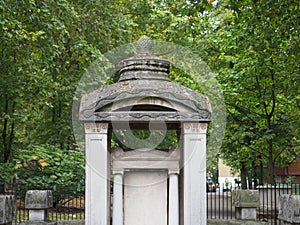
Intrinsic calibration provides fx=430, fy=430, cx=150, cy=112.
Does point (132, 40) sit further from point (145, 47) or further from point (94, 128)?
point (94, 128)

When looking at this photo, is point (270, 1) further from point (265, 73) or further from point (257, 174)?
point (257, 174)

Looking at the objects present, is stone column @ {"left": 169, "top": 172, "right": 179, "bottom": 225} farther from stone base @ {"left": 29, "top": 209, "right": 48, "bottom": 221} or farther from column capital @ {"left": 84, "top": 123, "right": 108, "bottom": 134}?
stone base @ {"left": 29, "top": 209, "right": 48, "bottom": 221}

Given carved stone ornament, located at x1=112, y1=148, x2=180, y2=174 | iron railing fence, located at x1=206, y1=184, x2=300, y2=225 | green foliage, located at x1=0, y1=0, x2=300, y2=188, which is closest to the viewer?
carved stone ornament, located at x1=112, y1=148, x2=180, y2=174

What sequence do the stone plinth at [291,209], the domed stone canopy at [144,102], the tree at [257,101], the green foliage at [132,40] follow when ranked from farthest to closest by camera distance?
1. the tree at [257,101]
2. the green foliage at [132,40]
3. the stone plinth at [291,209]
4. the domed stone canopy at [144,102]

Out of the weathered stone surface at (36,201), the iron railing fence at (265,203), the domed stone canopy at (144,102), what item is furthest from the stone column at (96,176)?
the iron railing fence at (265,203)

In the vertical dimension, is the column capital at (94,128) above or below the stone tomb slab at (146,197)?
above

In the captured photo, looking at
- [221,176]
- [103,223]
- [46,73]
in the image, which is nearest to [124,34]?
[46,73]

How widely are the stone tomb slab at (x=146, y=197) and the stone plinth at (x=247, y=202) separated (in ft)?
7.05

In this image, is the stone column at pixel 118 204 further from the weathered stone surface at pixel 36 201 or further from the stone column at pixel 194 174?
the weathered stone surface at pixel 36 201

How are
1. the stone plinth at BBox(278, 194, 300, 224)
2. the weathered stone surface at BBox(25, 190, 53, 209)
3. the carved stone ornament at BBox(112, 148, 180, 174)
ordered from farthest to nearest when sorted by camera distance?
the weathered stone surface at BBox(25, 190, 53, 209) → the carved stone ornament at BBox(112, 148, 180, 174) → the stone plinth at BBox(278, 194, 300, 224)

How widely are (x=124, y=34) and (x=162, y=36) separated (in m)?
2.05

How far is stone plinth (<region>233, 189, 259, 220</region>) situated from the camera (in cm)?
884

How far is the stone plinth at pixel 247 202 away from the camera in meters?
8.84

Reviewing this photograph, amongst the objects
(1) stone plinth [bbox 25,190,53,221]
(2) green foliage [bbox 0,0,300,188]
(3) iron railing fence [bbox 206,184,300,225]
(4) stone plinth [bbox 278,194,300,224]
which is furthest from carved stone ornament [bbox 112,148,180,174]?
(3) iron railing fence [bbox 206,184,300,225]
